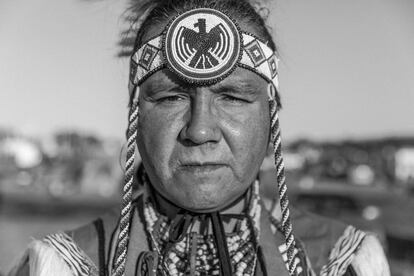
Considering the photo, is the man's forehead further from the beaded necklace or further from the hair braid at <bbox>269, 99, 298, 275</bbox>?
the beaded necklace

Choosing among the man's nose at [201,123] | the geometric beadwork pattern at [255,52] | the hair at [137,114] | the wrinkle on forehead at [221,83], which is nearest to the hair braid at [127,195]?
the hair at [137,114]

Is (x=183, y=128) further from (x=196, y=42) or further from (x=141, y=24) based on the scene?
(x=141, y=24)

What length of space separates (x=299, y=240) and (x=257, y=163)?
393 millimetres

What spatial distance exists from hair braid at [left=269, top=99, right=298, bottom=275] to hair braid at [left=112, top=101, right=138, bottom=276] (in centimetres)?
49

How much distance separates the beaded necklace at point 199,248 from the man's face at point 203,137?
161mm

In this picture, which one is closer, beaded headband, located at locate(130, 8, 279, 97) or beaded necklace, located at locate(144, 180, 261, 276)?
beaded headband, located at locate(130, 8, 279, 97)

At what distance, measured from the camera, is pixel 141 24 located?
221cm

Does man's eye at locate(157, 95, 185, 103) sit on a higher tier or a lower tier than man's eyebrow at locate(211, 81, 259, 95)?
lower

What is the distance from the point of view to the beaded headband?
1.83 metres

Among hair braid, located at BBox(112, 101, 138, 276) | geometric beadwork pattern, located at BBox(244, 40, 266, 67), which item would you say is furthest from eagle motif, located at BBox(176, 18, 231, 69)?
hair braid, located at BBox(112, 101, 138, 276)

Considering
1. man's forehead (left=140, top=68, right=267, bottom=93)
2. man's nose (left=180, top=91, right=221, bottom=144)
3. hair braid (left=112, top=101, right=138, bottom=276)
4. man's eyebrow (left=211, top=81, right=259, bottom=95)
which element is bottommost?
hair braid (left=112, top=101, right=138, bottom=276)

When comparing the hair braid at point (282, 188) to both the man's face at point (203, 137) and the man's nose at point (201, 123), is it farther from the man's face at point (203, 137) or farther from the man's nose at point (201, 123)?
the man's nose at point (201, 123)

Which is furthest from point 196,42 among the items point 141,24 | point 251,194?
point 251,194

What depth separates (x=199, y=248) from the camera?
6.59 ft
